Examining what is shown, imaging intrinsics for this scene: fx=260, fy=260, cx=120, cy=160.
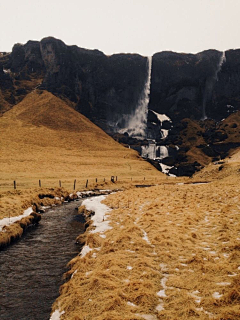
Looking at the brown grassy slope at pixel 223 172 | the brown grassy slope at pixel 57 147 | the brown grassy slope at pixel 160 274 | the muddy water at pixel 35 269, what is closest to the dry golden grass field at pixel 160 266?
the brown grassy slope at pixel 160 274

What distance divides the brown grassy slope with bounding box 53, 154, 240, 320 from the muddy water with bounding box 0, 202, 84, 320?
1.11 metres

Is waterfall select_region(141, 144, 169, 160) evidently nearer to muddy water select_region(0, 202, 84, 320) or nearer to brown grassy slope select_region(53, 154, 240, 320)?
muddy water select_region(0, 202, 84, 320)

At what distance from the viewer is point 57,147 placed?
405 feet

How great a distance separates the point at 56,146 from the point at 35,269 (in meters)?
113

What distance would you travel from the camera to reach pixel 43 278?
47.1ft

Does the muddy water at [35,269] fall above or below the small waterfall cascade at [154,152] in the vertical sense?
above

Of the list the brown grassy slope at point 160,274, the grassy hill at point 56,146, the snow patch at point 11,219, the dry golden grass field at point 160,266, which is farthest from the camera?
the grassy hill at point 56,146

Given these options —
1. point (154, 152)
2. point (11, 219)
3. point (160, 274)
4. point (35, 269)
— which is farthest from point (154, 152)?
point (160, 274)

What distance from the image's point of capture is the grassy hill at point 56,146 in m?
82.0

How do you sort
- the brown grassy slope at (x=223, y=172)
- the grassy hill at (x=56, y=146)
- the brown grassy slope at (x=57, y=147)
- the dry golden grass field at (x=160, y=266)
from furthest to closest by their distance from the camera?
1. the grassy hill at (x=56, y=146)
2. the brown grassy slope at (x=57, y=147)
3. the brown grassy slope at (x=223, y=172)
4. the dry golden grass field at (x=160, y=266)

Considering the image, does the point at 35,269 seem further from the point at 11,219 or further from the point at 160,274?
the point at 11,219

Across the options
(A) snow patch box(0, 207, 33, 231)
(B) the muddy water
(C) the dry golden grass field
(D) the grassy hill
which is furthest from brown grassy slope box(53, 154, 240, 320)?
(D) the grassy hill

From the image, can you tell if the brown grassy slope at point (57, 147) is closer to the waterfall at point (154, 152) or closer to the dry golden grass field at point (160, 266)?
the dry golden grass field at point (160, 266)

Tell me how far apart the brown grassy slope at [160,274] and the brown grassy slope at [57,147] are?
125 feet
